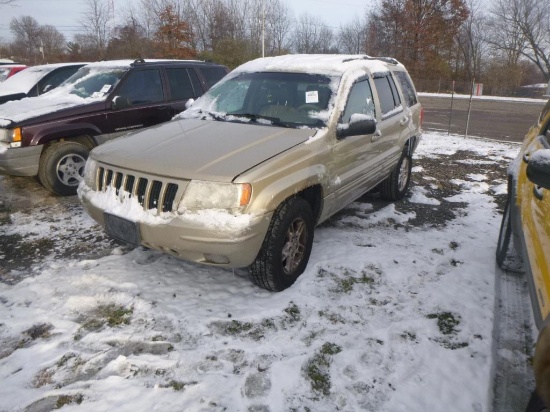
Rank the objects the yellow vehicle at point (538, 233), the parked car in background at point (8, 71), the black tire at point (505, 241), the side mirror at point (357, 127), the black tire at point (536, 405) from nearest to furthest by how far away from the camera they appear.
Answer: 1. the yellow vehicle at point (538, 233)
2. the black tire at point (536, 405)
3. the side mirror at point (357, 127)
4. the black tire at point (505, 241)
5. the parked car in background at point (8, 71)

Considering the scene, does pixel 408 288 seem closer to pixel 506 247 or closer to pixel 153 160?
pixel 506 247

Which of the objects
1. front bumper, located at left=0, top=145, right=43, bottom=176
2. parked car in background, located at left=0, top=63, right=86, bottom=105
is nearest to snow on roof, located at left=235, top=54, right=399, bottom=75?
front bumper, located at left=0, top=145, right=43, bottom=176

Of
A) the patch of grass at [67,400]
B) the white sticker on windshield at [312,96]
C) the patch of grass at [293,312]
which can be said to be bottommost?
the patch of grass at [67,400]

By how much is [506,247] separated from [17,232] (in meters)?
5.04

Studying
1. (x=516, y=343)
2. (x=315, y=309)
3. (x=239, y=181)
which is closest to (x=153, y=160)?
(x=239, y=181)

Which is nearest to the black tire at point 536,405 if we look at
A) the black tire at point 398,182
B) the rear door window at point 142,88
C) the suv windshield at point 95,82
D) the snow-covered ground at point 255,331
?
the snow-covered ground at point 255,331

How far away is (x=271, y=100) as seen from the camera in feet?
13.4

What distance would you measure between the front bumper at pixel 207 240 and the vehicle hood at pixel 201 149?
342 millimetres

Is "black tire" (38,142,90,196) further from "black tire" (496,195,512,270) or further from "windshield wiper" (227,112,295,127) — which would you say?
"black tire" (496,195,512,270)

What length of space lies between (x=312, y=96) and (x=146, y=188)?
181cm

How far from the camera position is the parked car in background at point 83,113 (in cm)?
536

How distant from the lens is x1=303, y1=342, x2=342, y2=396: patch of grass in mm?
2443

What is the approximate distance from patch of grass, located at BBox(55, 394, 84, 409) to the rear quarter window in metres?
Result: 4.91

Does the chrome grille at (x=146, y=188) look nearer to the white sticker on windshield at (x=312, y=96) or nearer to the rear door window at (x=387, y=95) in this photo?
the white sticker on windshield at (x=312, y=96)
